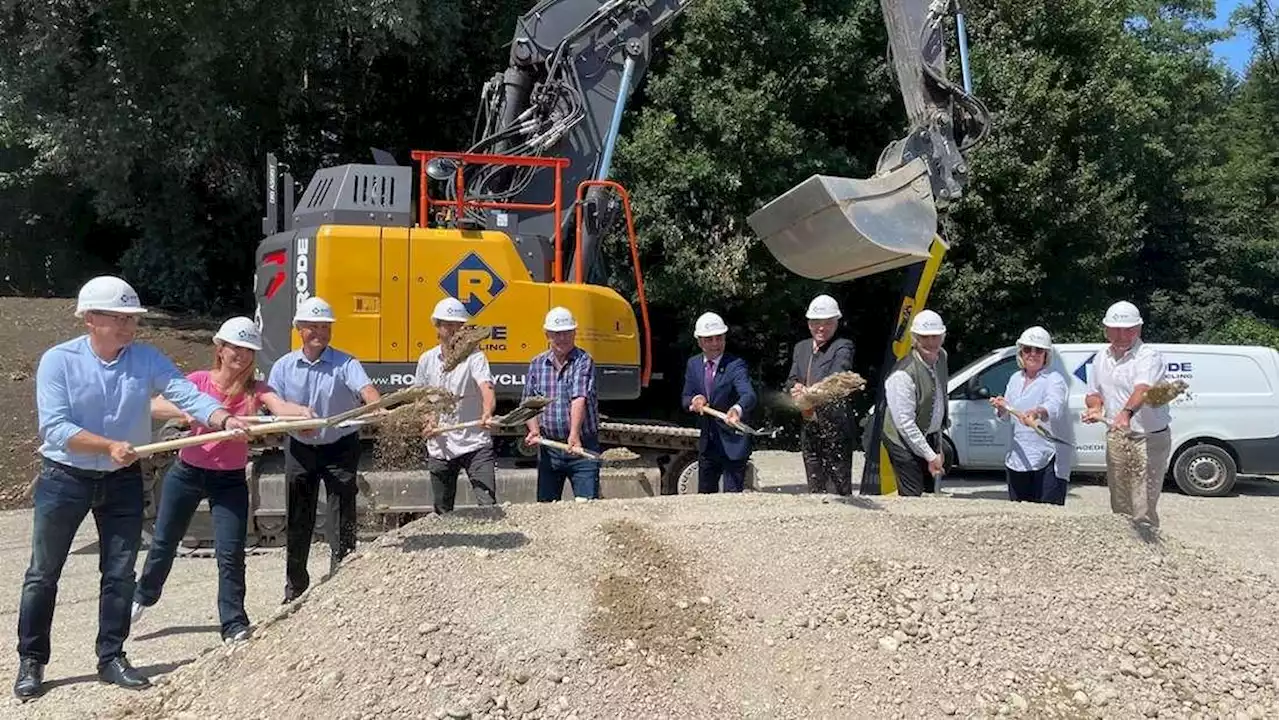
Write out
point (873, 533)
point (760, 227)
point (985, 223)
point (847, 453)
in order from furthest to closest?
point (985, 223) < point (760, 227) < point (847, 453) < point (873, 533)

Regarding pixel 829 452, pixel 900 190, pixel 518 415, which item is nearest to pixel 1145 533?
pixel 829 452

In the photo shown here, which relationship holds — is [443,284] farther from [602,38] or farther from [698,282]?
[698,282]

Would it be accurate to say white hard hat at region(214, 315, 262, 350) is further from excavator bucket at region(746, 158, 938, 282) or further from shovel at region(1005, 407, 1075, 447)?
shovel at region(1005, 407, 1075, 447)

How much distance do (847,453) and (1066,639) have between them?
2.17m

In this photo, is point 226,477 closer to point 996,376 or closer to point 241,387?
point 241,387

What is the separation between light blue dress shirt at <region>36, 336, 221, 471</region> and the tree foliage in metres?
8.84

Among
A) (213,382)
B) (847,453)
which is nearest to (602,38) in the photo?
(847,453)

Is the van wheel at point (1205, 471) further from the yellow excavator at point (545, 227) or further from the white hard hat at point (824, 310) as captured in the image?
the white hard hat at point (824, 310)

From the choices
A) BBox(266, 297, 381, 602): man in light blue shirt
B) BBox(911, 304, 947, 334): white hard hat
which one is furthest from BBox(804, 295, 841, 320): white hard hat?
BBox(266, 297, 381, 602): man in light blue shirt

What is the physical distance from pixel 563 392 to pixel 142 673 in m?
2.49

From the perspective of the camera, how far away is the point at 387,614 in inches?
164

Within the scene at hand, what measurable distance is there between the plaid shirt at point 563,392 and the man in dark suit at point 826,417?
1262 mm

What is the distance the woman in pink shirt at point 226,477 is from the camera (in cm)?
496

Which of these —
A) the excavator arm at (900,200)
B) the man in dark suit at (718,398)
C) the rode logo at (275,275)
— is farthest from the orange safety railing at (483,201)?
the man in dark suit at (718,398)
